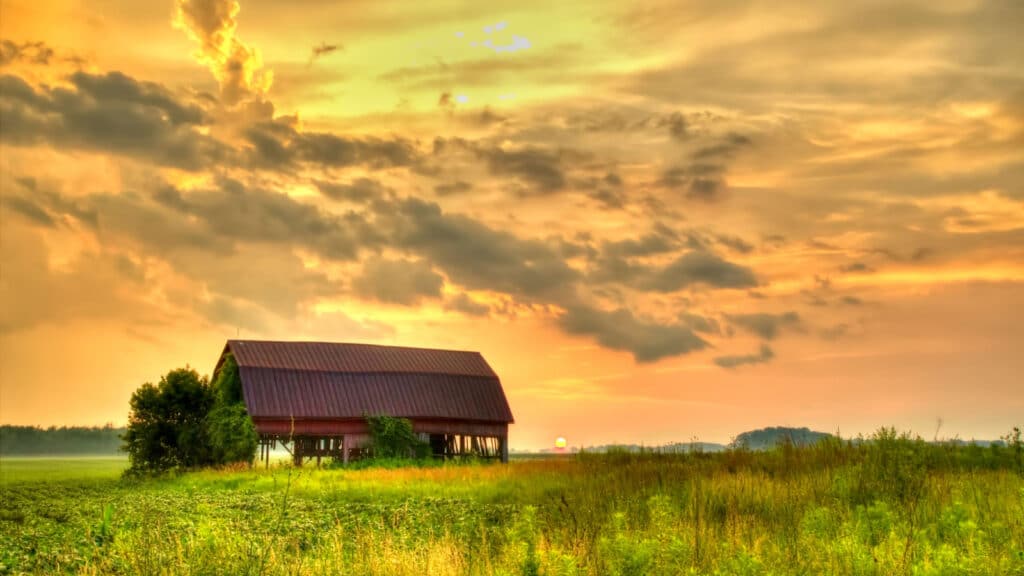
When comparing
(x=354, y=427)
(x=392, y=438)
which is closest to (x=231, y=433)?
(x=354, y=427)

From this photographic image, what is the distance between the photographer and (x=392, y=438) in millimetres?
56094

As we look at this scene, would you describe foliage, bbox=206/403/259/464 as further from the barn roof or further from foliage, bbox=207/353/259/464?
the barn roof

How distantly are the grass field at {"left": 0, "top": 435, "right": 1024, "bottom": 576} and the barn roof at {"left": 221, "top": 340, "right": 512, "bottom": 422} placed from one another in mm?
19020

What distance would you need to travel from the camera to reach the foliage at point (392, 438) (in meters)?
55.7

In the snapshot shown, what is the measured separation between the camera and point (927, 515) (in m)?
18.0

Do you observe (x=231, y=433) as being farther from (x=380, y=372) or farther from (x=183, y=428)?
(x=380, y=372)

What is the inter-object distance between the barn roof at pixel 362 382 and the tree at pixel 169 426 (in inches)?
113

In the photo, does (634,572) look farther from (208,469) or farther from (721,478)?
(208,469)

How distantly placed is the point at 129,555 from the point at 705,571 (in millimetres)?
8579

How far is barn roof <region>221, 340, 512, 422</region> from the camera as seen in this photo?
178 feet

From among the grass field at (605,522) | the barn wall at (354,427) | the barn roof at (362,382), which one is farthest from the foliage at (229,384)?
the grass field at (605,522)

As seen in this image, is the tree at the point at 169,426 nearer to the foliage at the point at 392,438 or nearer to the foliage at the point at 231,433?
the foliage at the point at 231,433

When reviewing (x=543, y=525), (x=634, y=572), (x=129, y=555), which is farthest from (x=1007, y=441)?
(x=129, y=555)

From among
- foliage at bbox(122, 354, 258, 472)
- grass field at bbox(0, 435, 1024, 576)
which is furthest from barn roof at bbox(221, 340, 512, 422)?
grass field at bbox(0, 435, 1024, 576)
